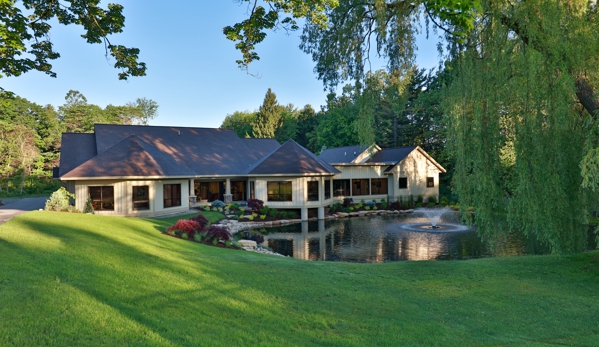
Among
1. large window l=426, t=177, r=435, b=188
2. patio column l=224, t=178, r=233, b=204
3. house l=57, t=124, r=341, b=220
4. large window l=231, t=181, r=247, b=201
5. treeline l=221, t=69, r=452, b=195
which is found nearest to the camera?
treeline l=221, t=69, r=452, b=195

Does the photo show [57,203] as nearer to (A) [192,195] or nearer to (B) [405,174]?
(A) [192,195]

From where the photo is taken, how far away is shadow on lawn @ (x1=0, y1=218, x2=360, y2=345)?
527 centimetres

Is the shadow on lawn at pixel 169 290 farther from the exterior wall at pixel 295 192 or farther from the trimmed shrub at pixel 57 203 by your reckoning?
the exterior wall at pixel 295 192

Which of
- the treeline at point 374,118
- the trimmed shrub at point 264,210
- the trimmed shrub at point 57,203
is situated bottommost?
the trimmed shrub at point 264,210

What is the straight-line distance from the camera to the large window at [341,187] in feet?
110

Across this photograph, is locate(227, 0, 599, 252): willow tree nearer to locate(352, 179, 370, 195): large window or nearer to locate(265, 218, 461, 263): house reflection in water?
locate(265, 218, 461, 263): house reflection in water

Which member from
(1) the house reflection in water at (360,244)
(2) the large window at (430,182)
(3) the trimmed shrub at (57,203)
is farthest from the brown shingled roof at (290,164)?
(3) the trimmed shrub at (57,203)

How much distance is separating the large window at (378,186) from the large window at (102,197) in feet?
69.4

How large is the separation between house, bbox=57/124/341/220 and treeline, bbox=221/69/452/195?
595 centimetres

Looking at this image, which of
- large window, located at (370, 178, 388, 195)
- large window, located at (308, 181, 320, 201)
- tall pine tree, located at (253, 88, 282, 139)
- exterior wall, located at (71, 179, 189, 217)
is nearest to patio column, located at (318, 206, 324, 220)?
large window, located at (308, 181, 320, 201)

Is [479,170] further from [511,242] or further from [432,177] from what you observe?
[432,177]

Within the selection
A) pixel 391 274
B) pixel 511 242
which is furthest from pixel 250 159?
pixel 391 274

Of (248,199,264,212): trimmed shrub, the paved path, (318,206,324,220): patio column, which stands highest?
the paved path

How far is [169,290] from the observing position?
668 centimetres
